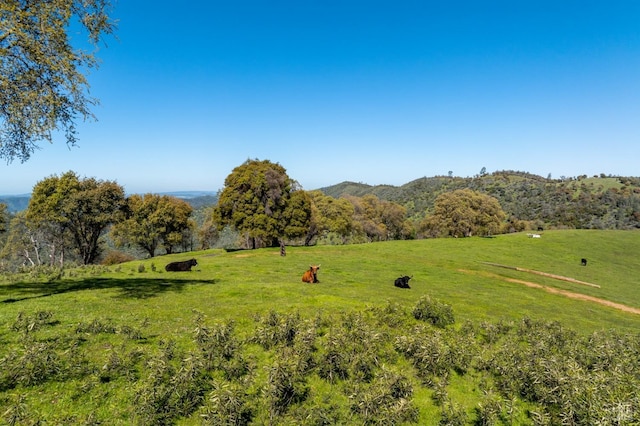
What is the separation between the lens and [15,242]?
62.2m

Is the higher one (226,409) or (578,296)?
(226,409)

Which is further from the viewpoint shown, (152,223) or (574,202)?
(574,202)

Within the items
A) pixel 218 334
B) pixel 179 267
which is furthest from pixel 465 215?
pixel 218 334

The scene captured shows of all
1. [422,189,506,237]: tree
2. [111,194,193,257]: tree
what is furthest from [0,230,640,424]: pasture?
[422,189,506,237]: tree

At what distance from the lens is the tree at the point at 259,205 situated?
5493 cm

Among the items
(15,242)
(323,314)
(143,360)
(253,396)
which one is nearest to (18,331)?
(143,360)

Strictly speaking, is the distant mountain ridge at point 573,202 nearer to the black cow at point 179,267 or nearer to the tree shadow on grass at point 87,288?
the black cow at point 179,267

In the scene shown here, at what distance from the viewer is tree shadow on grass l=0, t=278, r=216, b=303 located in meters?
15.6

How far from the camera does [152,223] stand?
63.0m

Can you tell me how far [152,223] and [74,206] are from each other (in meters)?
17.0

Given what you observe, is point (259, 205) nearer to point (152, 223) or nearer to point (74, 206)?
point (152, 223)

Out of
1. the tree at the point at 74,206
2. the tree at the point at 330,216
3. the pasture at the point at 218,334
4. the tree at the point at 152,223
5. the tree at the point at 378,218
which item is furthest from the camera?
the tree at the point at 378,218

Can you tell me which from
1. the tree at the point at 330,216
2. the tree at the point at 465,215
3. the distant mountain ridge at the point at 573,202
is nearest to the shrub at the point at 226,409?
the tree at the point at 330,216

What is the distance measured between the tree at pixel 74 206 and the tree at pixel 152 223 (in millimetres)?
6913
